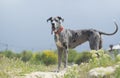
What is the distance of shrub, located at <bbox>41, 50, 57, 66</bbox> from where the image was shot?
2775 cm

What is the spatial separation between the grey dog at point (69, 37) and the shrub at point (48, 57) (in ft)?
35.8

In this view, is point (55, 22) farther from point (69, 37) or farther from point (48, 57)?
point (48, 57)

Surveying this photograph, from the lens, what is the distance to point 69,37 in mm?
15867

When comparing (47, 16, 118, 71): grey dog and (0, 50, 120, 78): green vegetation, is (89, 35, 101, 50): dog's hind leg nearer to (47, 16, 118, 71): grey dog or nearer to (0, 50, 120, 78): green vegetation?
(47, 16, 118, 71): grey dog

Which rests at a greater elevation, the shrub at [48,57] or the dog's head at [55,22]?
the dog's head at [55,22]

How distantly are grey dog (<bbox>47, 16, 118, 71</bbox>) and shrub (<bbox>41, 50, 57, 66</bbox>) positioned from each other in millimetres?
10902

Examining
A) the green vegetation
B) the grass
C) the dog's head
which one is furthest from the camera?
the dog's head

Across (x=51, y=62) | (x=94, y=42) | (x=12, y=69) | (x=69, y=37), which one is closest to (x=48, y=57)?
(x=51, y=62)

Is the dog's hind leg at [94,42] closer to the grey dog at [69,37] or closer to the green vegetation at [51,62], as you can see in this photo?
the grey dog at [69,37]

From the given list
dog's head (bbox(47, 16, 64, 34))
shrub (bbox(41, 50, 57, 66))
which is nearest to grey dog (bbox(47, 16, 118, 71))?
dog's head (bbox(47, 16, 64, 34))

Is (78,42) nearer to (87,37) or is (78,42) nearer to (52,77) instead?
(87,37)

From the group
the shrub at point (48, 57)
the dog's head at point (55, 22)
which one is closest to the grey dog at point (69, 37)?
the dog's head at point (55, 22)

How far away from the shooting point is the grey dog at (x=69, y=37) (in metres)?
15.0

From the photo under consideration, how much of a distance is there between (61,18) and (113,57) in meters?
6.87
